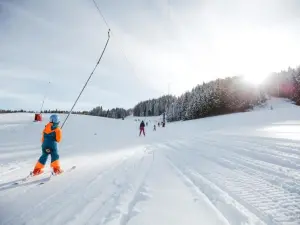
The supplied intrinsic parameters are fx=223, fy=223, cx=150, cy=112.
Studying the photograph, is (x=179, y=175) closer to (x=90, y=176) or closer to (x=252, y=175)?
→ (x=252, y=175)

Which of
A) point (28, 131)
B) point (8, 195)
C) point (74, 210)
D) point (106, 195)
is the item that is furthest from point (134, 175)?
point (28, 131)

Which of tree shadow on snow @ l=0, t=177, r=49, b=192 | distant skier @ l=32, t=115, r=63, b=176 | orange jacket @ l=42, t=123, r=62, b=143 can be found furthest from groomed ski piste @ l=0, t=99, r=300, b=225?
orange jacket @ l=42, t=123, r=62, b=143

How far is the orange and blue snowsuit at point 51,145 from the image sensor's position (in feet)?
21.1

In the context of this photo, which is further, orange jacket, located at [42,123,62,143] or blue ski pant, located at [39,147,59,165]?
orange jacket, located at [42,123,62,143]

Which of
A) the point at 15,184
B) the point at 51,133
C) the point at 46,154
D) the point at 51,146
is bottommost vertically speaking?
the point at 15,184

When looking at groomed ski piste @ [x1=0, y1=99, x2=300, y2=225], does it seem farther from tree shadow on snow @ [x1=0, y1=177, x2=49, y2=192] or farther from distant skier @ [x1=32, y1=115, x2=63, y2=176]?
distant skier @ [x1=32, y1=115, x2=63, y2=176]

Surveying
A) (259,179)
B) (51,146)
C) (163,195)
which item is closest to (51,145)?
(51,146)

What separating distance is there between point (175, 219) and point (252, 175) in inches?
119

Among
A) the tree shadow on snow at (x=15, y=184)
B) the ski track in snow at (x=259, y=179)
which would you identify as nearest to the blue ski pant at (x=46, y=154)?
the tree shadow on snow at (x=15, y=184)

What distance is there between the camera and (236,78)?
226ft

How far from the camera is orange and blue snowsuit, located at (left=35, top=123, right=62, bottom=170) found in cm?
643

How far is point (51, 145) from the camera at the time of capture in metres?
6.55

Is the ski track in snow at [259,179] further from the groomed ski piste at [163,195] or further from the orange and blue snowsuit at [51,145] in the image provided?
the orange and blue snowsuit at [51,145]

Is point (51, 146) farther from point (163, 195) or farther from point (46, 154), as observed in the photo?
point (163, 195)
